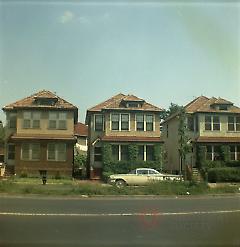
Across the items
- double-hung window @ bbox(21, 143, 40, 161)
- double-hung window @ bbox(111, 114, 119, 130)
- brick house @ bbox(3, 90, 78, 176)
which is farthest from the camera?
double-hung window @ bbox(111, 114, 119, 130)

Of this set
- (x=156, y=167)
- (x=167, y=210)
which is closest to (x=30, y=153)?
(x=156, y=167)

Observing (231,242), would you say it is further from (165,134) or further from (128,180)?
(165,134)

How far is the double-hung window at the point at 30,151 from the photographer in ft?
131

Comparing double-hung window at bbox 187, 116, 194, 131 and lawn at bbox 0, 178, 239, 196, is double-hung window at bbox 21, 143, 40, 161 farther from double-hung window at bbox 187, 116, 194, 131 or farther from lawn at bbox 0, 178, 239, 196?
double-hung window at bbox 187, 116, 194, 131

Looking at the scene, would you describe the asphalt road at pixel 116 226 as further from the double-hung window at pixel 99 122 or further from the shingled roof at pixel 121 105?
the double-hung window at pixel 99 122

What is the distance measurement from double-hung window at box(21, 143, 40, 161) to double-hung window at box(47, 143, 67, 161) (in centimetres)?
98

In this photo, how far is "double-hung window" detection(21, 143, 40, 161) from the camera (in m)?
39.9

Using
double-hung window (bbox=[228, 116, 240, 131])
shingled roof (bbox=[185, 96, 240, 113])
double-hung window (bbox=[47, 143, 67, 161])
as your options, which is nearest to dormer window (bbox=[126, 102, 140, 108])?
shingled roof (bbox=[185, 96, 240, 113])

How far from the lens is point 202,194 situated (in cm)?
2511

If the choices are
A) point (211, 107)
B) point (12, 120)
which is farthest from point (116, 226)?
point (211, 107)

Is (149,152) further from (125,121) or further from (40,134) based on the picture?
(40,134)

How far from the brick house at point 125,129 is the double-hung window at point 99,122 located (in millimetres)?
221

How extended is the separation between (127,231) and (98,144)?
30944 mm

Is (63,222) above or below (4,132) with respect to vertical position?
below
